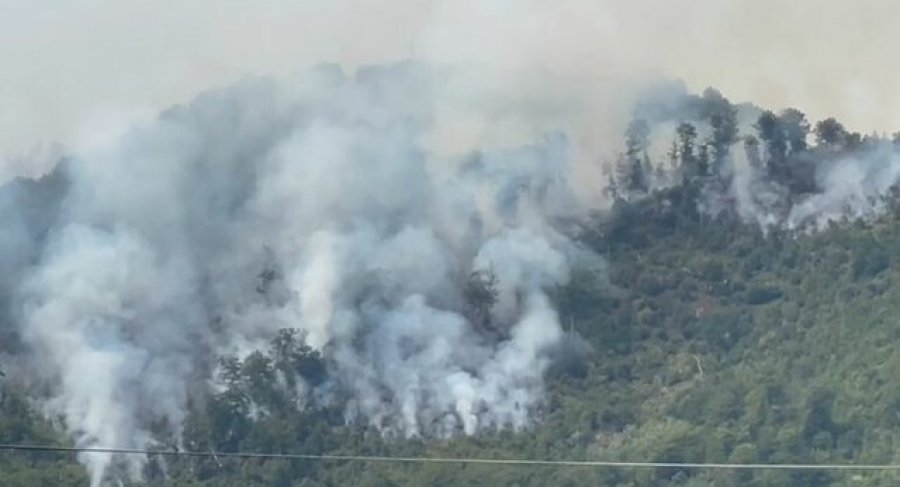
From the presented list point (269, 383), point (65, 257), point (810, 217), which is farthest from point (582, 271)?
point (65, 257)

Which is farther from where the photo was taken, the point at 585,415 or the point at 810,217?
the point at 810,217

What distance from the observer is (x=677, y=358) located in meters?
83.6

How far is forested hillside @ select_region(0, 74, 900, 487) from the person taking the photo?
2643 inches

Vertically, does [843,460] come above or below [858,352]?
below

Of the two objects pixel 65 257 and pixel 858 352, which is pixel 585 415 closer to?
pixel 858 352

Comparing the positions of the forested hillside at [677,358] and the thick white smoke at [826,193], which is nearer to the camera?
the forested hillside at [677,358]

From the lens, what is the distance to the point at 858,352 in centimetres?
7144

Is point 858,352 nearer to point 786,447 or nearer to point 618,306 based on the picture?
point 786,447

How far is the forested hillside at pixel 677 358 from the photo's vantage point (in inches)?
2643

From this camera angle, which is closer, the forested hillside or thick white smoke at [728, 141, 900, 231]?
the forested hillside

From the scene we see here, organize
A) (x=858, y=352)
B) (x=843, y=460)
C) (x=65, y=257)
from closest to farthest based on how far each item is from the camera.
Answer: (x=843, y=460) < (x=858, y=352) < (x=65, y=257)

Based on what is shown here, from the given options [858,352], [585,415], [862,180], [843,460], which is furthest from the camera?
[862,180]

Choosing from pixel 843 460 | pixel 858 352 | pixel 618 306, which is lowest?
pixel 843 460

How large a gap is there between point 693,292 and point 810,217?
6496 mm
